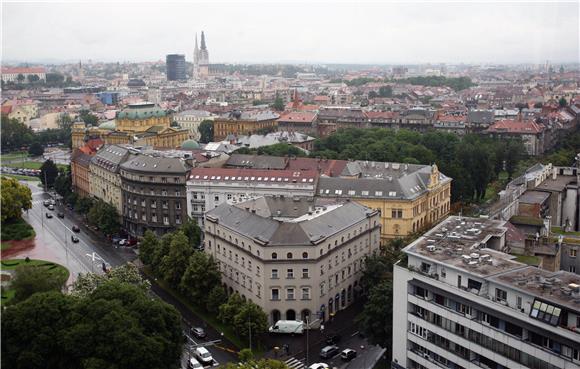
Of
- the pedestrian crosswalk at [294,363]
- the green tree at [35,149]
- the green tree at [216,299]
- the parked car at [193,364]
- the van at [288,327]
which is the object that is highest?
the green tree at [35,149]

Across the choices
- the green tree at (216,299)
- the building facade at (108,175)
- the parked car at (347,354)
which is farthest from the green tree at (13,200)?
the parked car at (347,354)

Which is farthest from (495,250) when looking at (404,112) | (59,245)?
(404,112)

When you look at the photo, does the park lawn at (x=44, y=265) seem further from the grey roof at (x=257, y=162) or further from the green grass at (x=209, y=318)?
the grey roof at (x=257, y=162)

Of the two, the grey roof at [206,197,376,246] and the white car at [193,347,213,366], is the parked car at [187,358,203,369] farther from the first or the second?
the grey roof at [206,197,376,246]

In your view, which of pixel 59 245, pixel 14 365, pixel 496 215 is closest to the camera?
pixel 14 365

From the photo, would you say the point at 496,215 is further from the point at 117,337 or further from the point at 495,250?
the point at 117,337

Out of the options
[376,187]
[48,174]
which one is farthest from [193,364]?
[48,174]

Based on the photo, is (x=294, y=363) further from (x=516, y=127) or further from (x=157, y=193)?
(x=516, y=127)
